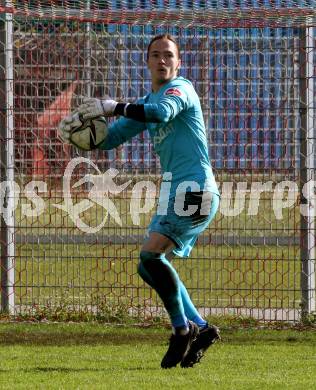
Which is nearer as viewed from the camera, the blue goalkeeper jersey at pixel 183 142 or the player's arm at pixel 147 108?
the player's arm at pixel 147 108

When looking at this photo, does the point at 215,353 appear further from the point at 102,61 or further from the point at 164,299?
the point at 102,61

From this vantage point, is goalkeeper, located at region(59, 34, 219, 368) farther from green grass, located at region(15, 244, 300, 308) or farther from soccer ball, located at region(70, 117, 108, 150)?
green grass, located at region(15, 244, 300, 308)

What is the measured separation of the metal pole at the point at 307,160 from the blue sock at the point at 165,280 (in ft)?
9.78

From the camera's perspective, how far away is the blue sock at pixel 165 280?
7.31 meters

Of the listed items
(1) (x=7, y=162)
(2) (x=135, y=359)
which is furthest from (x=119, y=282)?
(2) (x=135, y=359)

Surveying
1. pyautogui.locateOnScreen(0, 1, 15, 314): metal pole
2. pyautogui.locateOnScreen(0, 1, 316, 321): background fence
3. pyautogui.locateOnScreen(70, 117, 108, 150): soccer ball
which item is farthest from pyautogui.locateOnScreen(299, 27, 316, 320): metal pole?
pyautogui.locateOnScreen(70, 117, 108, 150): soccer ball

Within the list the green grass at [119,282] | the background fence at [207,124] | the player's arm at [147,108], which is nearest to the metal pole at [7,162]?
the background fence at [207,124]

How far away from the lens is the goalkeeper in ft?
24.0

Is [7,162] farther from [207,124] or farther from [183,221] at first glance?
[183,221]

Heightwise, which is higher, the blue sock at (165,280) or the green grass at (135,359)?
the blue sock at (165,280)

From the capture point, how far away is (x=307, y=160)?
33.4ft

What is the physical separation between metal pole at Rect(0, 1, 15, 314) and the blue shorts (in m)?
3.26

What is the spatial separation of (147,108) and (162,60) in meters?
0.56

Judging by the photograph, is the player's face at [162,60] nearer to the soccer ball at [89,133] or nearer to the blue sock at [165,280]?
the soccer ball at [89,133]
